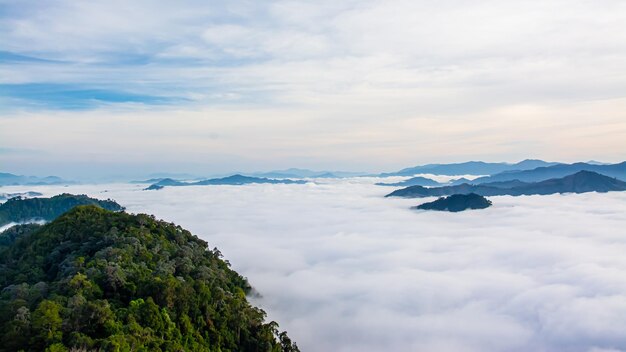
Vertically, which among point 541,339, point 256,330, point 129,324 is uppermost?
point 129,324

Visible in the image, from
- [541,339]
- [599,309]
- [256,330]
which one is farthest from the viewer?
[599,309]

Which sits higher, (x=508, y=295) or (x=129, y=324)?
(x=129, y=324)

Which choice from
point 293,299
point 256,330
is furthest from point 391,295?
point 256,330

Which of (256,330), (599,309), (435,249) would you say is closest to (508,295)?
(599,309)

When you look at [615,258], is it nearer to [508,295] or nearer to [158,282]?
[508,295]

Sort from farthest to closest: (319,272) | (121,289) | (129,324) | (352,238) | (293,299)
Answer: (352,238) → (319,272) → (293,299) → (121,289) → (129,324)

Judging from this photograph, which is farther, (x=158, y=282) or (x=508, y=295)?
(x=508, y=295)
